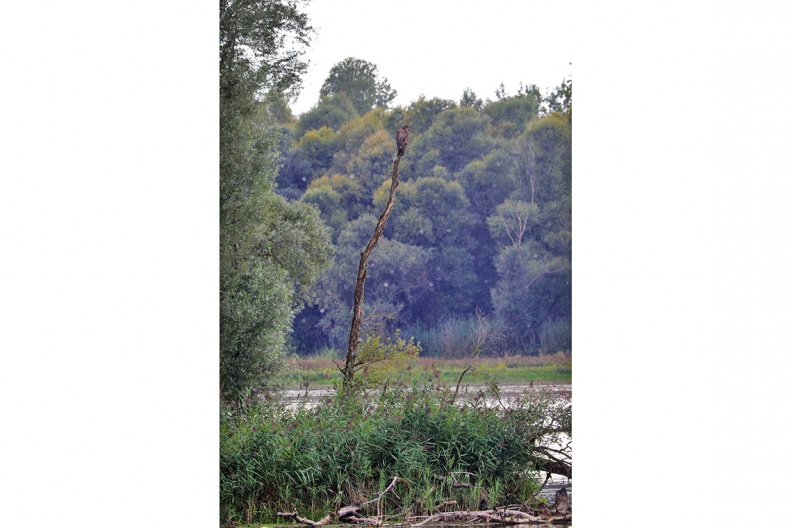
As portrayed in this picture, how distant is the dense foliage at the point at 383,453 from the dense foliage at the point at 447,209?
0.49 meters

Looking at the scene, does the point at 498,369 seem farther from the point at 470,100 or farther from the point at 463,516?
the point at 470,100

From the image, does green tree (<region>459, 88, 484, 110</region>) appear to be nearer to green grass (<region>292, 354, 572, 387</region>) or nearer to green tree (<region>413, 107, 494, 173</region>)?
green tree (<region>413, 107, 494, 173</region>)

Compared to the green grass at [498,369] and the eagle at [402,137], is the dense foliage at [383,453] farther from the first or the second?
the eagle at [402,137]

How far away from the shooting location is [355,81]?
5988mm

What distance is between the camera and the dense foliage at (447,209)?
19.9 ft

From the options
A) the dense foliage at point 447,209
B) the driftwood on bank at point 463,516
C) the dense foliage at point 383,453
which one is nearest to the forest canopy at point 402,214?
the dense foliage at point 447,209

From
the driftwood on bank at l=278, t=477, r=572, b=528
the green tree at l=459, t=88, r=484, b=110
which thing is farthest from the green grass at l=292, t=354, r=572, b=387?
the green tree at l=459, t=88, r=484, b=110

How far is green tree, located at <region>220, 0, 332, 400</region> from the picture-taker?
5750 mm

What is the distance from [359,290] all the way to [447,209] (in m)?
0.91

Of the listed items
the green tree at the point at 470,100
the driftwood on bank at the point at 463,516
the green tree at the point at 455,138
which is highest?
the green tree at the point at 470,100
